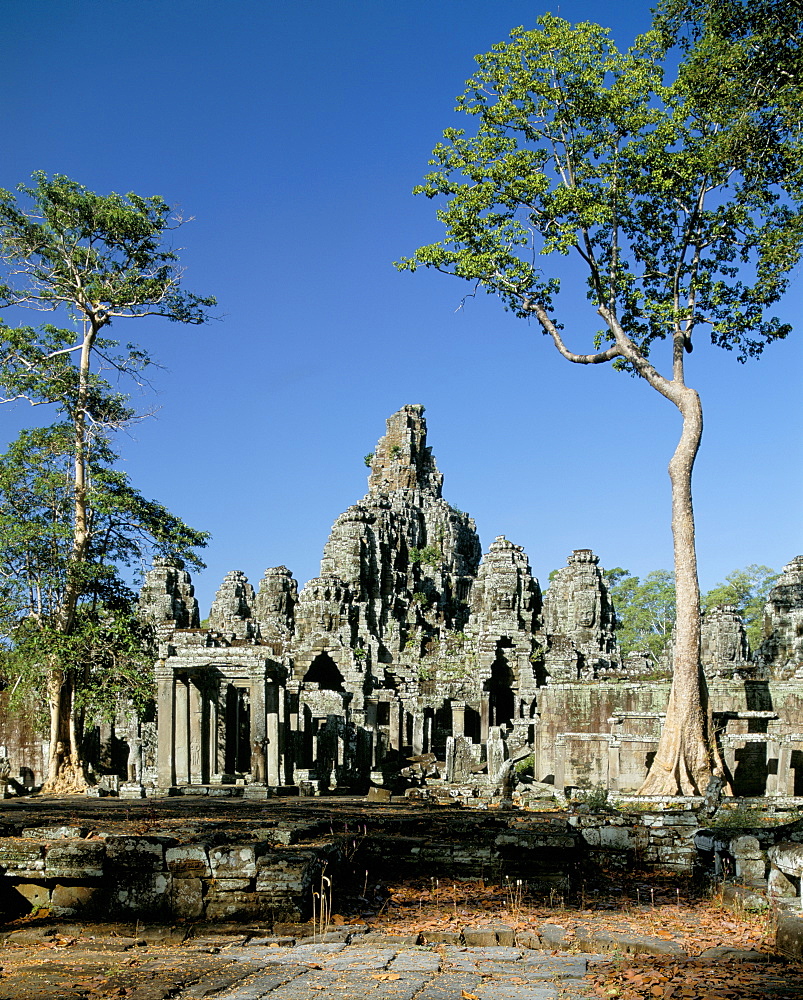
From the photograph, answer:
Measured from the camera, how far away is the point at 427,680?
140 ft

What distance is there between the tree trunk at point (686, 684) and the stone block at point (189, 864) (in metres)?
12.4

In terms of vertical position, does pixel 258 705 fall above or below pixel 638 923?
above

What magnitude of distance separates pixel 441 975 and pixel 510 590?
142 feet

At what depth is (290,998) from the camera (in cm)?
571

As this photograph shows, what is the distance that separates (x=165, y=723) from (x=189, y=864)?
1558 centimetres

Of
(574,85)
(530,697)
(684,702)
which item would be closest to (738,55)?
(574,85)

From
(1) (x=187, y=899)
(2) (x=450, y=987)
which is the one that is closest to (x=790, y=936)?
(2) (x=450, y=987)

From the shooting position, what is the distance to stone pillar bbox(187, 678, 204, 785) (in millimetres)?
22859

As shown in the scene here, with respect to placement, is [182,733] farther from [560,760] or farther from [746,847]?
[746,847]

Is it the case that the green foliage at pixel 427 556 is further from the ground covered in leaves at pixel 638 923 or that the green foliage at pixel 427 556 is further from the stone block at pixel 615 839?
the ground covered in leaves at pixel 638 923

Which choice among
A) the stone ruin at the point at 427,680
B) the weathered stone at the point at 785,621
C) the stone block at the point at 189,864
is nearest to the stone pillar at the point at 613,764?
the stone ruin at the point at 427,680

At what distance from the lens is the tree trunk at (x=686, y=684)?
1894 cm

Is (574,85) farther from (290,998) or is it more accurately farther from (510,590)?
(510,590)

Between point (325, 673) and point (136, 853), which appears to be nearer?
point (136, 853)
